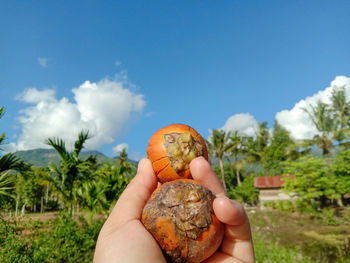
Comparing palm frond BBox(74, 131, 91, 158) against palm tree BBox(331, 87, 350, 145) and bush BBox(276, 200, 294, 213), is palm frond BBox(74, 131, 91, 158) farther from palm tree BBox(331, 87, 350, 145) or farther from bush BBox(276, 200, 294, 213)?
palm tree BBox(331, 87, 350, 145)

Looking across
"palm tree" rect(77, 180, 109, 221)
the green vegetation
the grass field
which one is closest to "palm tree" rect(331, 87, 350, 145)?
the green vegetation

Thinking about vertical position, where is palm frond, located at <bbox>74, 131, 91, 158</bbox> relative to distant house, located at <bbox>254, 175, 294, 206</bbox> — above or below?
above

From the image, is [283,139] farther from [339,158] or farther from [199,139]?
[199,139]

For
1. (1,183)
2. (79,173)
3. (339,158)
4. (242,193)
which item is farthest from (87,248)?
(242,193)

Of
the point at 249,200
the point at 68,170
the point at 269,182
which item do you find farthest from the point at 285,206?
the point at 68,170

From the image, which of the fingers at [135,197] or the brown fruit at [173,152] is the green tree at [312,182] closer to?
the brown fruit at [173,152]

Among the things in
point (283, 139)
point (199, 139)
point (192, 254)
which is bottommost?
point (192, 254)

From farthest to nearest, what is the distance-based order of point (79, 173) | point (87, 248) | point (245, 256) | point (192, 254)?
point (79, 173) → point (87, 248) → point (245, 256) → point (192, 254)

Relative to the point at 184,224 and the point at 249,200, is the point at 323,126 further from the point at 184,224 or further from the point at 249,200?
the point at 184,224
